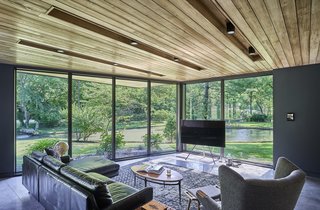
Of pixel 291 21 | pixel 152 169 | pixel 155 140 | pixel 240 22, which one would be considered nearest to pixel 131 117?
pixel 155 140

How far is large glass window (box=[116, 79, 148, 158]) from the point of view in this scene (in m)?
6.47

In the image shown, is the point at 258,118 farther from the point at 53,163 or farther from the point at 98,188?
the point at 53,163

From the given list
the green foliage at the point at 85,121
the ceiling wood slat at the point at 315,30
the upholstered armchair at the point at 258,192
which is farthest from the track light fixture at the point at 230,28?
the green foliage at the point at 85,121

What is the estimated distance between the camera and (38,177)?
10.6 ft

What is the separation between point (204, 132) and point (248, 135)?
128 cm

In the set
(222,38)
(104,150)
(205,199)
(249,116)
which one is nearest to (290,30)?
(222,38)

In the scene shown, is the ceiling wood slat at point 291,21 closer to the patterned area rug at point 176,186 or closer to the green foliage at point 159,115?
the patterned area rug at point 176,186

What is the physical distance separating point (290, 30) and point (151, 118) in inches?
198

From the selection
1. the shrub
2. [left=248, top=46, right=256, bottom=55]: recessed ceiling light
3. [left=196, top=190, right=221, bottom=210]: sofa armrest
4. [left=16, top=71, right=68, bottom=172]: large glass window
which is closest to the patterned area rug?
[left=196, top=190, right=221, bottom=210]: sofa armrest

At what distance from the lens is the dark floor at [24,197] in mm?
3373

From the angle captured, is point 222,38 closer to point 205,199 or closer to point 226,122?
point 205,199

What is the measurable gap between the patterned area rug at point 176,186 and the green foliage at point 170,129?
1.97m

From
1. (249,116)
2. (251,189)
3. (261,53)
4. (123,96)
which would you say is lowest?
(251,189)

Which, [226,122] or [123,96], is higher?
[123,96]
